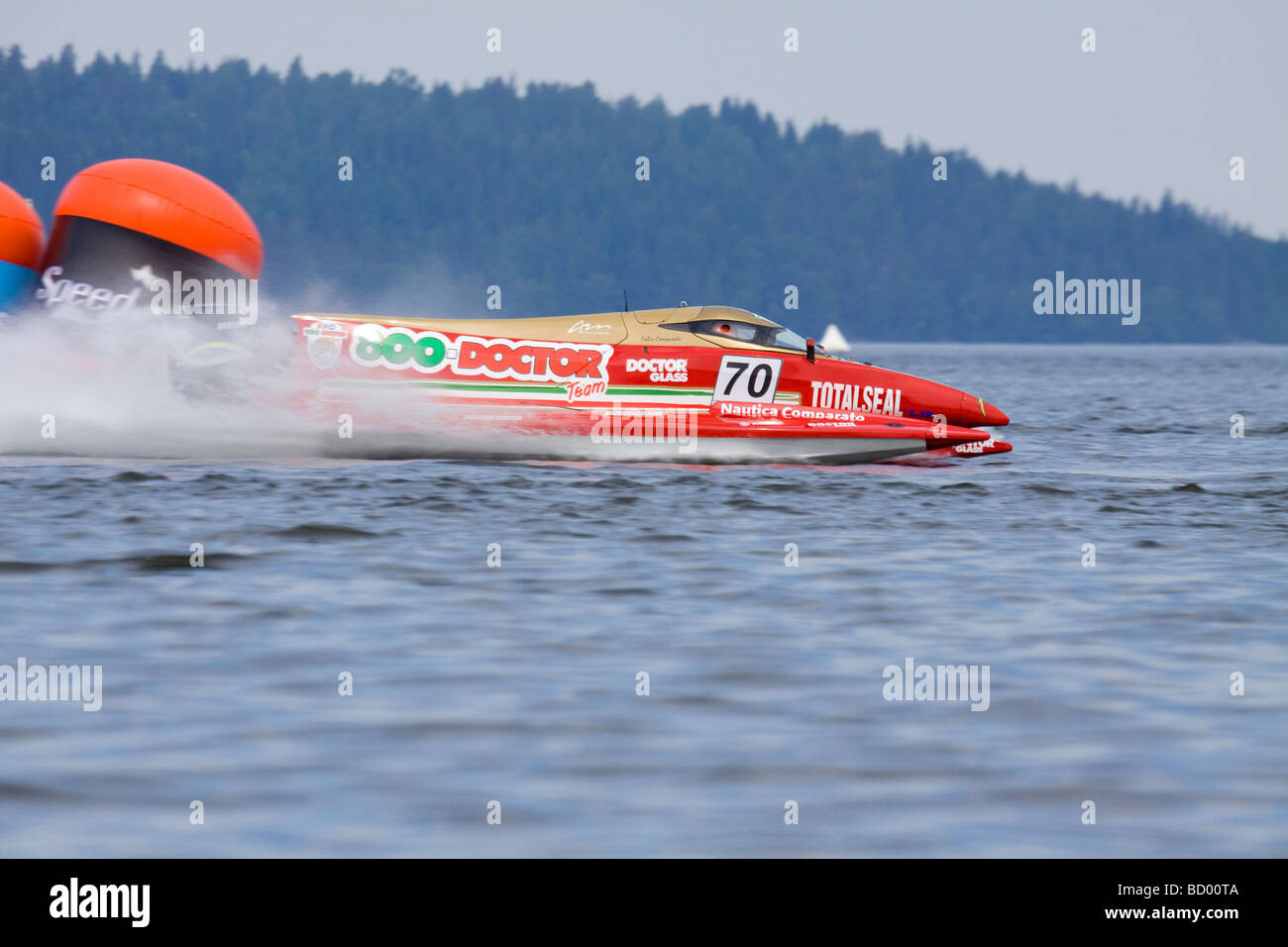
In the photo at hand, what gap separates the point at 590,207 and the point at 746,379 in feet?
459

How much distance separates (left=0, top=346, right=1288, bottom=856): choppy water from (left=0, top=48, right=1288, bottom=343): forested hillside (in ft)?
376

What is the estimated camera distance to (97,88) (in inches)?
5728

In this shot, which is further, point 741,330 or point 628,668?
point 741,330

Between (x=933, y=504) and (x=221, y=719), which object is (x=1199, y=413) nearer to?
(x=933, y=504)

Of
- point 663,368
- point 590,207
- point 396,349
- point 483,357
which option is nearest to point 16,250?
point 396,349

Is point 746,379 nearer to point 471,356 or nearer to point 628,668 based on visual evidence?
point 471,356

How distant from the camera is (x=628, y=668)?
6551 mm

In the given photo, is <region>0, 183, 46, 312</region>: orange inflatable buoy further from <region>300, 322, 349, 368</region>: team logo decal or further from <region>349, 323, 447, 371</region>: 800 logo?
<region>349, 323, 447, 371</region>: 800 logo

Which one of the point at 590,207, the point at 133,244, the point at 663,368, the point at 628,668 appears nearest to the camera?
the point at 628,668

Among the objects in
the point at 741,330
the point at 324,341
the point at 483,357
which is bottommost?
the point at 483,357

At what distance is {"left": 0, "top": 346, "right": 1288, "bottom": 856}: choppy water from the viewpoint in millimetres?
4695

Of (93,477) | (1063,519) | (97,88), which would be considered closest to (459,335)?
(93,477)

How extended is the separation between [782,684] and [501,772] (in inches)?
65.0
